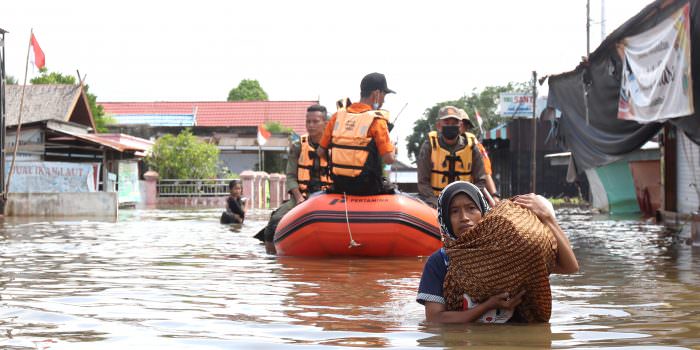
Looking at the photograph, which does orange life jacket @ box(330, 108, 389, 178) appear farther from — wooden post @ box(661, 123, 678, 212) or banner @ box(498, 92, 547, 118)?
banner @ box(498, 92, 547, 118)

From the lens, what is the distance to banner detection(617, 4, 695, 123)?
40.0 ft

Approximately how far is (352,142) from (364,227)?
2.80 ft

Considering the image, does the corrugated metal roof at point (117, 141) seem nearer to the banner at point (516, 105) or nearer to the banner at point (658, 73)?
the banner at point (516, 105)

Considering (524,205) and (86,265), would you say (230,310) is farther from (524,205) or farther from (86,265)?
(86,265)

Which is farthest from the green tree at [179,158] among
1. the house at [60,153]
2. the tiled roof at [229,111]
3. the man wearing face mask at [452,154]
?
the man wearing face mask at [452,154]

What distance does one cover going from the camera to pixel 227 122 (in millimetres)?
57094

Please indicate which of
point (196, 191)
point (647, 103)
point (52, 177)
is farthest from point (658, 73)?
point (196, 191)

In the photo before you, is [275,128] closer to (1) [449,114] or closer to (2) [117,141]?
(2) [117,141]

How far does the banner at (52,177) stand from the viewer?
27.5 m

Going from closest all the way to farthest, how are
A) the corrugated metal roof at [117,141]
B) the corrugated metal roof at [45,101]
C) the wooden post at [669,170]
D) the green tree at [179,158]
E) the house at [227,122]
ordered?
the wooden post at [669,170], the corrugated metal roof at [117,141], the corrugated metal roof at [45,101], the green tree at [179,158], the house at [227,122]

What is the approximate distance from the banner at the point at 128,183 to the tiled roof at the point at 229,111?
18245mm

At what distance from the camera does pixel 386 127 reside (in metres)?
10.3

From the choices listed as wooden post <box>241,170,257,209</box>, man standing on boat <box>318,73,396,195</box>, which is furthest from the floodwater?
wooden post <box>241,170,257,209</box>

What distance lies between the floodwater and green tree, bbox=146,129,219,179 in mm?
25381
